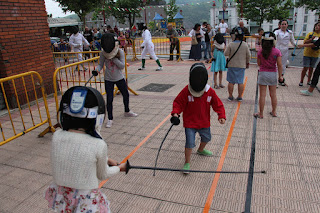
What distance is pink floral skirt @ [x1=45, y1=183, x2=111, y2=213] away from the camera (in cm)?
198

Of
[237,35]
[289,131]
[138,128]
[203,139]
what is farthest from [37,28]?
[289,131]

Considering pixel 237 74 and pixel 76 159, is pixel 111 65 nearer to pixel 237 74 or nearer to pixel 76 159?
pixel 237 74

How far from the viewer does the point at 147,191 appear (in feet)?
11.1

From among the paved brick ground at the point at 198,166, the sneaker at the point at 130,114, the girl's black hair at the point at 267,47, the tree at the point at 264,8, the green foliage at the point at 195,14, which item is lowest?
the paved brick ground at the point at 198,166

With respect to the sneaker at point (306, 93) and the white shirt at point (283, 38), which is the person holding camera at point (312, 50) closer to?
the white shirt at point (283, 38)

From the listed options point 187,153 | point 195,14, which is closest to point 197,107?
point 187,153

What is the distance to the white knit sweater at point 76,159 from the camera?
188cm

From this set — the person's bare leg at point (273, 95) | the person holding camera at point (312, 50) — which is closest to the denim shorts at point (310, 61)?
the person holding camera at point (312, 50)

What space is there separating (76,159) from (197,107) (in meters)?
2.09

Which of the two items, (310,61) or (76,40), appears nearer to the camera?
(310,61)

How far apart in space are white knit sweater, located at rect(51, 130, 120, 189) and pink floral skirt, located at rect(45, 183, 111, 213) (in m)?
0.08

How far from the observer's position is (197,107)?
3613 mm

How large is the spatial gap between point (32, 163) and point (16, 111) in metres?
3.01

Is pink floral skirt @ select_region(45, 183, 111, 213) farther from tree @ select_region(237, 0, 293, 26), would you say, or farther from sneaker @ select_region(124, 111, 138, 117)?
tree @ select_region(237, 0, 293, 26)
